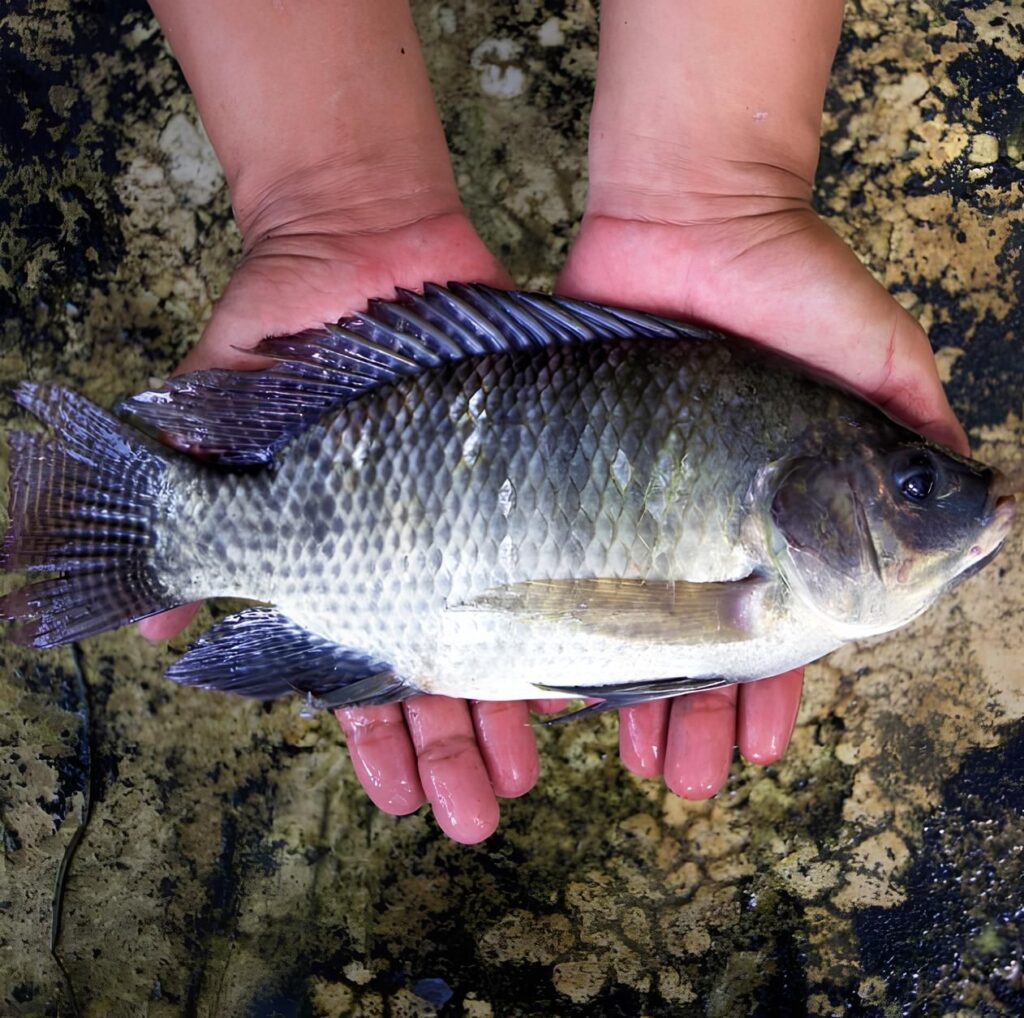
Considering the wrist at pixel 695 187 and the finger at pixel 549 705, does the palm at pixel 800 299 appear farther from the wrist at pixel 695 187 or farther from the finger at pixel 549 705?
the finger at pixel 549 705

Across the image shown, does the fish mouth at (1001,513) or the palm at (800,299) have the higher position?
A: the palm at (800,299)

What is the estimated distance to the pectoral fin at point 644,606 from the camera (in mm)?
1829

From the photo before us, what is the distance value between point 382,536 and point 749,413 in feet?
2.57

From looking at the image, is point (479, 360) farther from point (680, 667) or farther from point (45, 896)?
point (45, 896)

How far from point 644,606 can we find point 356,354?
803 millimetres

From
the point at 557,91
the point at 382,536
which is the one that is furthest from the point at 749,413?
the point at 557,91

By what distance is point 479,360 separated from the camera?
196 centimetres

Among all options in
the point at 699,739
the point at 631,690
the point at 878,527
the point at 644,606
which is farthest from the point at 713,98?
the point at 699,739

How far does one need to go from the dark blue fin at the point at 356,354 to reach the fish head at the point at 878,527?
418 millimetres

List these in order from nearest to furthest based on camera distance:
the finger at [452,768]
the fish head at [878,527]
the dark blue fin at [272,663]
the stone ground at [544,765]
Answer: the fish head at [878,527], the dark blue fin at [272,663], the finger at [452,768], the stone ground at [544,765]

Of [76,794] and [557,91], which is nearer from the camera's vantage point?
[76,794]

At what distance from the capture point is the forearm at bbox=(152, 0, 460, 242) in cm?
222

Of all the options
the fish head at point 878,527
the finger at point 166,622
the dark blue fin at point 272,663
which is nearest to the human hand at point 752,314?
the fish head at point 878,527

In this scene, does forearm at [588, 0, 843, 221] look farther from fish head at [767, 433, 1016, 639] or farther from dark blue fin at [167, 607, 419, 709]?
dark blue fin at [167, 607, 419, 709]
